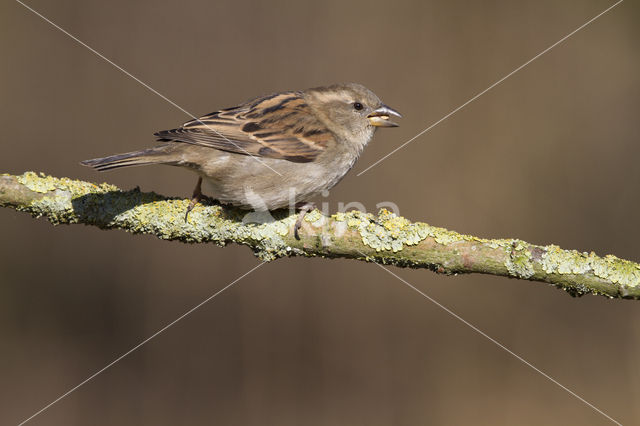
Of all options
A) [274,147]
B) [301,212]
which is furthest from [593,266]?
[274,147]

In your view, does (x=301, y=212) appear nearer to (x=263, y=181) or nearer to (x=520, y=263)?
(x=263, y=181)

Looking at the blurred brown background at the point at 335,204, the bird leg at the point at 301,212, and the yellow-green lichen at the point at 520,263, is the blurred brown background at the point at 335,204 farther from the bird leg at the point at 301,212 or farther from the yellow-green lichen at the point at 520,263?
the yellow-green lichen at the point at 520,263

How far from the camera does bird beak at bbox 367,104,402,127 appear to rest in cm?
435

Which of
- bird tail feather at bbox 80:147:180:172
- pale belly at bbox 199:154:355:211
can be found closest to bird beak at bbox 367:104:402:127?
pale belly at bbox 199:154:355:211

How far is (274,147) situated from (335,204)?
4.72ft

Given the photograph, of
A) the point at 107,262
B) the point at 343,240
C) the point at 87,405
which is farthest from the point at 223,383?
the point at 343,240

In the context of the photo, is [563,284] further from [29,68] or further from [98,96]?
[29,68]

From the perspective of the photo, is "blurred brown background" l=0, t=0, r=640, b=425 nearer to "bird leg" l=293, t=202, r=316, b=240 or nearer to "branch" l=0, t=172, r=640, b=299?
"bird leg" l=293, t=202, r=316, b=240

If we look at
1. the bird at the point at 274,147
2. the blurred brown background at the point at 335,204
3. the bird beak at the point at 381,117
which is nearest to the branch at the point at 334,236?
the bird at the point at 274,147

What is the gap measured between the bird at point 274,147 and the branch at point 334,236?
0.14m

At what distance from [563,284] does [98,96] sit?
4.75 metres

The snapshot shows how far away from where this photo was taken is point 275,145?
388cm
